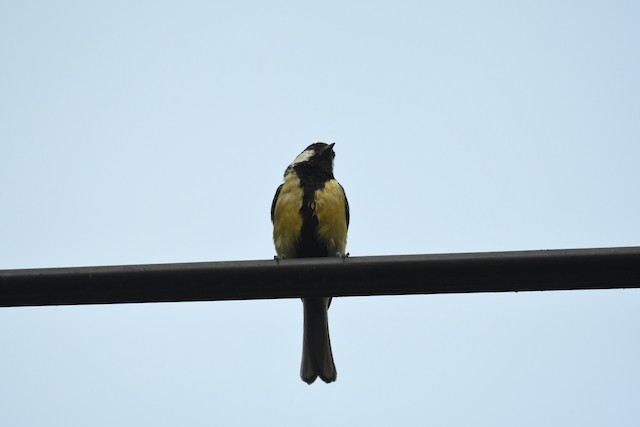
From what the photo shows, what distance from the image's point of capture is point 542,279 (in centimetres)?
231

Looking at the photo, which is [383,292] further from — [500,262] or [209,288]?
[209,288]

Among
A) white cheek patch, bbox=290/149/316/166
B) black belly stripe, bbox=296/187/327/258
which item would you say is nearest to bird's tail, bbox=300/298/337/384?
black belly stripe, bbox=296/187/327/258

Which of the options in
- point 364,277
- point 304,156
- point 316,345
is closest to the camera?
point 364,277

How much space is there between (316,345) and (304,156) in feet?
4.72

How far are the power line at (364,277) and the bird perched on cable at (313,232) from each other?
7.43 feet

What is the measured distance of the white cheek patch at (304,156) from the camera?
210 inches

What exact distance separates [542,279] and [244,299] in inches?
36.3

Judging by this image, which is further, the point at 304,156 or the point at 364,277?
the point at 304,156

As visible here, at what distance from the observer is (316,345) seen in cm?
Answer: 470

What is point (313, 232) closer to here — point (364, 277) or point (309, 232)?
point (309, 232)

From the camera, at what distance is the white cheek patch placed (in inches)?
210

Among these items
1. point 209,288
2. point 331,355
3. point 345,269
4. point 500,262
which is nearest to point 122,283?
point 209,288

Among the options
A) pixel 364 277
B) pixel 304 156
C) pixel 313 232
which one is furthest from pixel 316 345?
pixel 364 277

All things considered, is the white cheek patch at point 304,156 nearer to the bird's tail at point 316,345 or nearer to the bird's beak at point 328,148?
the bird's beak at point 328,148
